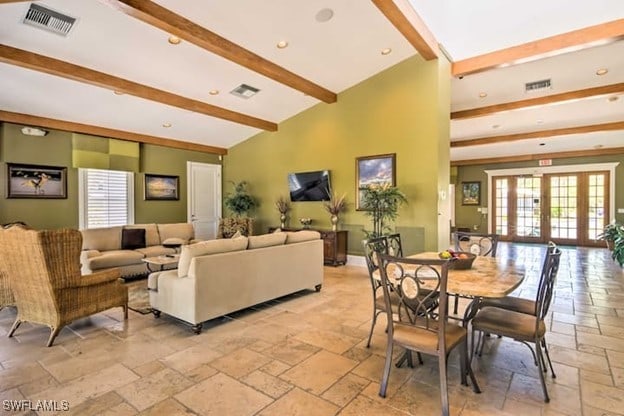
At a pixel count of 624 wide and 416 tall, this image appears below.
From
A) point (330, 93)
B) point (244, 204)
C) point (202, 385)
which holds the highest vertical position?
point (330, 93)

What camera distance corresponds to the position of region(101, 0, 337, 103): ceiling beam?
356 centimetres

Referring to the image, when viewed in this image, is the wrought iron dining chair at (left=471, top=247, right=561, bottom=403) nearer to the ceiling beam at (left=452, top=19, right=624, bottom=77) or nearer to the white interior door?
the ceiling beam at (left=452, top=19, right=624, bottom=77)

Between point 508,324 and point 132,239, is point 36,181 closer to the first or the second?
point 132,239

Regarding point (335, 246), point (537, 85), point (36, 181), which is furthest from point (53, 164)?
point (537, 85)

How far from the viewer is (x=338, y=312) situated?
3.87 meters

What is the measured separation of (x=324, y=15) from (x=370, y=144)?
2.66m

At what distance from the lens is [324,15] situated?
14.4 ft

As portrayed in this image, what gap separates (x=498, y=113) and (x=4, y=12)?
842 cm

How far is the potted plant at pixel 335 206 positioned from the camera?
269 inches

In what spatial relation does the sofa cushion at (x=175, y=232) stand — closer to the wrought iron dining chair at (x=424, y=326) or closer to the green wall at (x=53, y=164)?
the green wall at (x=53, y=164)

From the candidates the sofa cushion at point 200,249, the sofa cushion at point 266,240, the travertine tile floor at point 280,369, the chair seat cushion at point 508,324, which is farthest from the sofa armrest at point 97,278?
the chair seat cushion at point 508,324

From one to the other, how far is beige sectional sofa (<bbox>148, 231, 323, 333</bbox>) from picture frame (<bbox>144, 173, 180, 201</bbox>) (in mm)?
4554

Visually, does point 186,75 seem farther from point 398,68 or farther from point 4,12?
point 398,68

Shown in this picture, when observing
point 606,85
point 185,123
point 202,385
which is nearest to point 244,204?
point 185,123
